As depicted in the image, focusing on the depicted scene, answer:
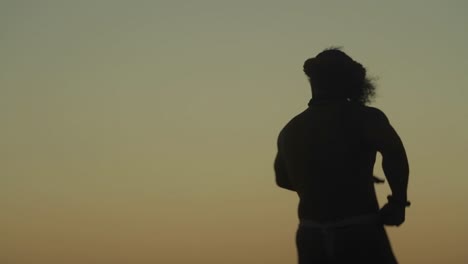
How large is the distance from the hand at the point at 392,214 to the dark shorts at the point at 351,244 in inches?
2.4

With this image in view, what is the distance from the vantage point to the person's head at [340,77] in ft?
22.8

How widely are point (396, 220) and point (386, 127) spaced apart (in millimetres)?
541

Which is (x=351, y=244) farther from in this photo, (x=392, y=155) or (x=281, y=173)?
(x=281, y=173)

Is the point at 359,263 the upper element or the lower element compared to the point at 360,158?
lower

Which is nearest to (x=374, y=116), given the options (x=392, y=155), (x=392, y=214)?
(x=392, y=155)

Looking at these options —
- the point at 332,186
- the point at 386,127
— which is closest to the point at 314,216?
the point at 332,186

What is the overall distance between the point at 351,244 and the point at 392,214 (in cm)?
30

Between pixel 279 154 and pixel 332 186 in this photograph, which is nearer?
pixel 332 186

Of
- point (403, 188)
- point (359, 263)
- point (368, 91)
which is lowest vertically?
point (359, 263)

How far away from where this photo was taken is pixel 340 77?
6.98 metres

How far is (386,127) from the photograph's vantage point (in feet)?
22.0

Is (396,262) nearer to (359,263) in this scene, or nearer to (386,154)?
(359,263)

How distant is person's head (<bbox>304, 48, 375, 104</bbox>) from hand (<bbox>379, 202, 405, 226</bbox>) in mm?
712

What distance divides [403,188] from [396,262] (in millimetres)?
433
